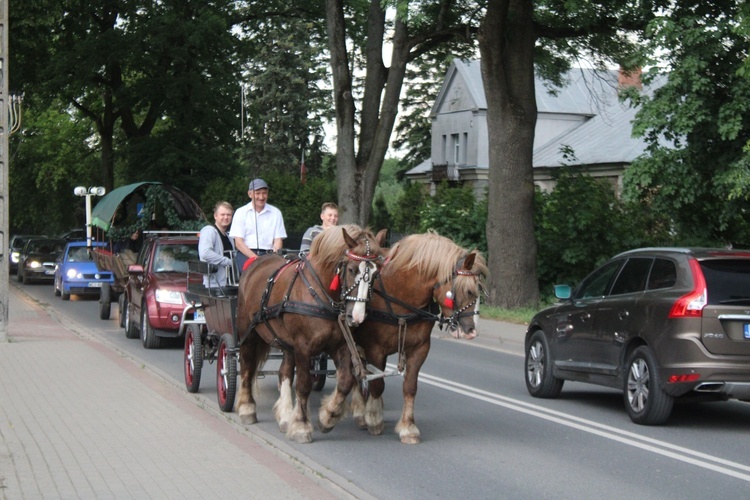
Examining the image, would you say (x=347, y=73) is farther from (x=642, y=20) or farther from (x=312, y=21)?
(x=312, y=21)

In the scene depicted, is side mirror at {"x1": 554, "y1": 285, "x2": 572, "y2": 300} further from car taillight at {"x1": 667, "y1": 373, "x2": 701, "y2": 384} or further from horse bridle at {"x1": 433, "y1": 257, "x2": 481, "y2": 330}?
horse bridle at {"x1": 433, "y1": 257, "x2": 481, "y2": 330}

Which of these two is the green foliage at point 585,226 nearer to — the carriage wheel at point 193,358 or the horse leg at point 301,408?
the carriage wheel at point 193,358

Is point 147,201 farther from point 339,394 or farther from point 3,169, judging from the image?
point 339,394

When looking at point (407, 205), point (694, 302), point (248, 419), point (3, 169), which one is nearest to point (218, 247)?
point (248, 419)

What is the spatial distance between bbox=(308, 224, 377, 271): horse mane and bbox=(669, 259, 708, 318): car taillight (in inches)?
119

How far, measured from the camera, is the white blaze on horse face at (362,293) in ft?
28.2

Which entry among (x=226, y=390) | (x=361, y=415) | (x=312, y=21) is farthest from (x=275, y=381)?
(x=312, y=21)

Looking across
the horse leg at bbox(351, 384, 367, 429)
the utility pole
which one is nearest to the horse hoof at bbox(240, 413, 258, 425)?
the horse leg at bbox(351, 384, 367, 429)

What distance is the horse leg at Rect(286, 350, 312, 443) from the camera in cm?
912

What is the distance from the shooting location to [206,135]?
151 feet

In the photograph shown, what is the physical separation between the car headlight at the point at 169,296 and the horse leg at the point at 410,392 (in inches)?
346

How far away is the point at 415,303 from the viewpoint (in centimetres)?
923

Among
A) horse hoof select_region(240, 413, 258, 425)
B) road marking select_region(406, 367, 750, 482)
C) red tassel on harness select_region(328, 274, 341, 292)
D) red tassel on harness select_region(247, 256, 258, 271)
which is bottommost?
road marking select_region(406, 367, 750, 482)

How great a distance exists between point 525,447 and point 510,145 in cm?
1601
